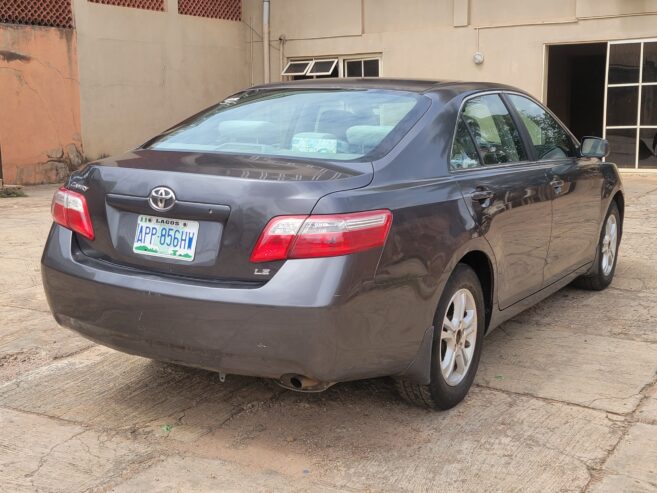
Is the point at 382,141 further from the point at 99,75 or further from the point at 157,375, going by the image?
the point at 99,75

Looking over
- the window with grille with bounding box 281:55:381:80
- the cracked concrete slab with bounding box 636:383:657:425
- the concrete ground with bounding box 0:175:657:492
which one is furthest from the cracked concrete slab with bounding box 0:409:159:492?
the window with grille with bounding box 281:55:381:80

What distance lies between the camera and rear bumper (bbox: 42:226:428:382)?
2.95m

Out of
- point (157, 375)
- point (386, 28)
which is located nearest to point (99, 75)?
point (386, 28)

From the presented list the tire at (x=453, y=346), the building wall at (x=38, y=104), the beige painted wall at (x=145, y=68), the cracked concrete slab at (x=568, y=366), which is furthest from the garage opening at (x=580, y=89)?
the tire at (x=453, y=346)

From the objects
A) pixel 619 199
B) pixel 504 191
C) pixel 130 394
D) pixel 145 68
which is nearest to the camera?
pixel 130 394

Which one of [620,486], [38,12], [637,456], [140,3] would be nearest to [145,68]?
[140,3]

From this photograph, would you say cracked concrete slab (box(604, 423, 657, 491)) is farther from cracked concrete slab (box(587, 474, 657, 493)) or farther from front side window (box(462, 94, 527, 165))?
front side window (box(462, 94, 527, 165))

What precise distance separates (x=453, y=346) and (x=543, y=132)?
1.97 m

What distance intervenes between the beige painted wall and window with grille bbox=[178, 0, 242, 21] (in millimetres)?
140

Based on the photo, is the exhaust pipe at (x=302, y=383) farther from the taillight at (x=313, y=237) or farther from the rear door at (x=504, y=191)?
the rear door at (x=504, y=191)

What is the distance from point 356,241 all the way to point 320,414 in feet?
3.56

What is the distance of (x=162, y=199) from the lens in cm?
319

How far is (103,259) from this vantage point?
11.2 feet

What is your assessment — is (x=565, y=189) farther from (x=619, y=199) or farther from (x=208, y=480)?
(x=208, y=480)
